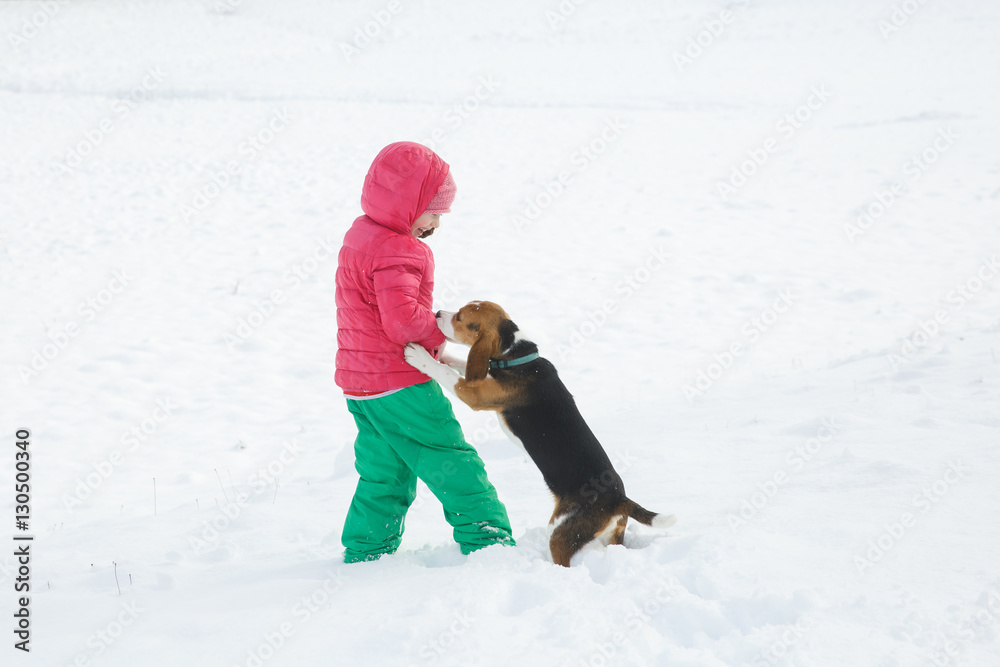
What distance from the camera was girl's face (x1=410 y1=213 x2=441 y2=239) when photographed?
347 cm

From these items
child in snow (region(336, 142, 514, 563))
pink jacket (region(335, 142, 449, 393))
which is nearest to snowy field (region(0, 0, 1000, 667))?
child in snow (region(336, 142, 514, 563))

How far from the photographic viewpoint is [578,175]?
14.9 meters

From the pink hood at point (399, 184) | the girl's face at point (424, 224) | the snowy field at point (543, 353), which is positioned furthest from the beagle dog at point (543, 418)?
the pink hood at point (399, 184)

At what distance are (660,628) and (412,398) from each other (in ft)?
4.66

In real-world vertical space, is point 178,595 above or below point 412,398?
below

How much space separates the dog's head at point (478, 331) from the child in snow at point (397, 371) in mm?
76

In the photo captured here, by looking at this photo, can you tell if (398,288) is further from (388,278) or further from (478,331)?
(478,331)

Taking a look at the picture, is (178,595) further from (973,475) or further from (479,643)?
(973,475)

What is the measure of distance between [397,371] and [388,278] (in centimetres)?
45

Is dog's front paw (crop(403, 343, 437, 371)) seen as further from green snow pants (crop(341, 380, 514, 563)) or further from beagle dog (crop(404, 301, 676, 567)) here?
green snow pants (crop(341, 380, 514, 563))

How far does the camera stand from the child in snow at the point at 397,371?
329cm

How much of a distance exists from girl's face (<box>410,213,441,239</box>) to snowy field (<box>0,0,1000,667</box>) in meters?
1.46

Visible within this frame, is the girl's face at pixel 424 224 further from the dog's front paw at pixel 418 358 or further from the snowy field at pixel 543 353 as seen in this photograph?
the snowy field at pixel 543 353

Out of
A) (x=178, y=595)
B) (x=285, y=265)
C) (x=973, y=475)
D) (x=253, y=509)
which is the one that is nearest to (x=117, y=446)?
(x=253, y=509)
